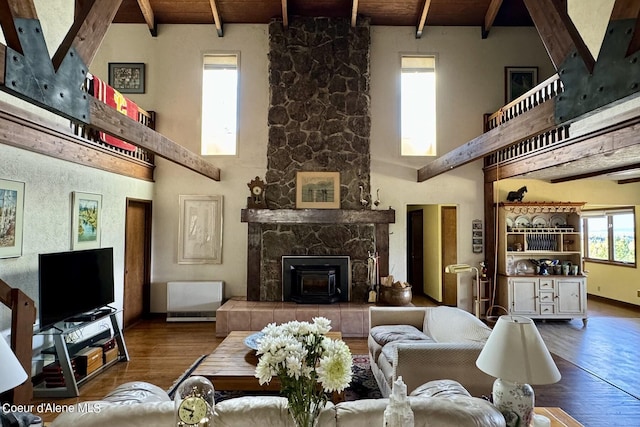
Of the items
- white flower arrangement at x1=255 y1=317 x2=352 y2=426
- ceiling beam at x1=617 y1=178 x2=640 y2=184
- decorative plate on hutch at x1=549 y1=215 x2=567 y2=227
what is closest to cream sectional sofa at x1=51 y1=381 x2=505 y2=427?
white flower arrangement at x1=255 y1=317 x2=352 y2=426

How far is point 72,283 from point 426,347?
357 centimetres

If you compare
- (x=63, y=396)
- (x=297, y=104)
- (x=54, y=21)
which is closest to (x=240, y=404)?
(x=63, y=396)

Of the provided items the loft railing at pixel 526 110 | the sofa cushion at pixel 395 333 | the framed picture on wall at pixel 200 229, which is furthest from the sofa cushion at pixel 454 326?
the framed picture on wall at pixel 200 229

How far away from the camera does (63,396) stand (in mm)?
3371

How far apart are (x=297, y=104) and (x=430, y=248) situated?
160 inches

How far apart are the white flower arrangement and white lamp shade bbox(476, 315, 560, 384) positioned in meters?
0.87

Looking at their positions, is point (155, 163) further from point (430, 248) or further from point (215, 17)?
point (430, 248)

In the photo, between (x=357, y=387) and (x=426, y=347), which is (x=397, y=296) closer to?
(x=357, y=387)

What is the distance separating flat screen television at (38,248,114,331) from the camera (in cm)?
342

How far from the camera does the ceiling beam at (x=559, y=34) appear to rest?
82.7 inches

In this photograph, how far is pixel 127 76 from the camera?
21.1 feet

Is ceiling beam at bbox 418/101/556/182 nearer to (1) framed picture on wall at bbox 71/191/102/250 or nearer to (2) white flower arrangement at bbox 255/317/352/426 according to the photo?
(2) white flower arrangement at bbox 255/317/352/426

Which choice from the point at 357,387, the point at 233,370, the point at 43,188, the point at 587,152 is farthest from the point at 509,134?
the point at 43,188

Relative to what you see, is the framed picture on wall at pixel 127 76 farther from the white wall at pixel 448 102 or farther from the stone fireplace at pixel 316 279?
the white wall at pixel 448 102
